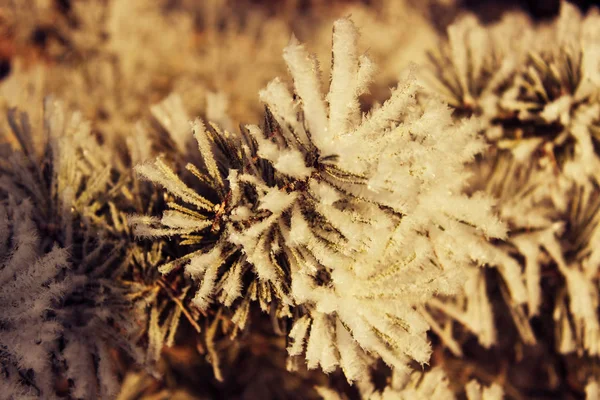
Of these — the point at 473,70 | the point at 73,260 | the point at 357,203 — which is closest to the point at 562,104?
the point at 473,70

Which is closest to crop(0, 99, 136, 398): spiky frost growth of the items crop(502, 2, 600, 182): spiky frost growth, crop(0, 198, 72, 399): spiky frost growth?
crop(0, 198, 72, 399): spiky frost growth

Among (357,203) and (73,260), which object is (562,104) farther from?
(73,260)

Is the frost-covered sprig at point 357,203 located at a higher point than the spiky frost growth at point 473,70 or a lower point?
lower

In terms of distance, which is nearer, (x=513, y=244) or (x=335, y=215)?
(x=335, y=215)

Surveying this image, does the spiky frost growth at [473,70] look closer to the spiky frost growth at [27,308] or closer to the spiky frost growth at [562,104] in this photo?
the spiky frost growth at [562,104]

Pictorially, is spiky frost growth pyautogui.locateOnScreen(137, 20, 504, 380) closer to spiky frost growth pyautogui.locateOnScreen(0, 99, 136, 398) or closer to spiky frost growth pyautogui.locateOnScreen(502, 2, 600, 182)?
spiky frost growth pyautogui.locateOnScreen(0, 99, 136, 398)

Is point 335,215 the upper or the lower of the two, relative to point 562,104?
lower

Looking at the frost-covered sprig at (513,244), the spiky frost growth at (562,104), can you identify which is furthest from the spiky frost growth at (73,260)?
the spiky frost growth at (562,104)
